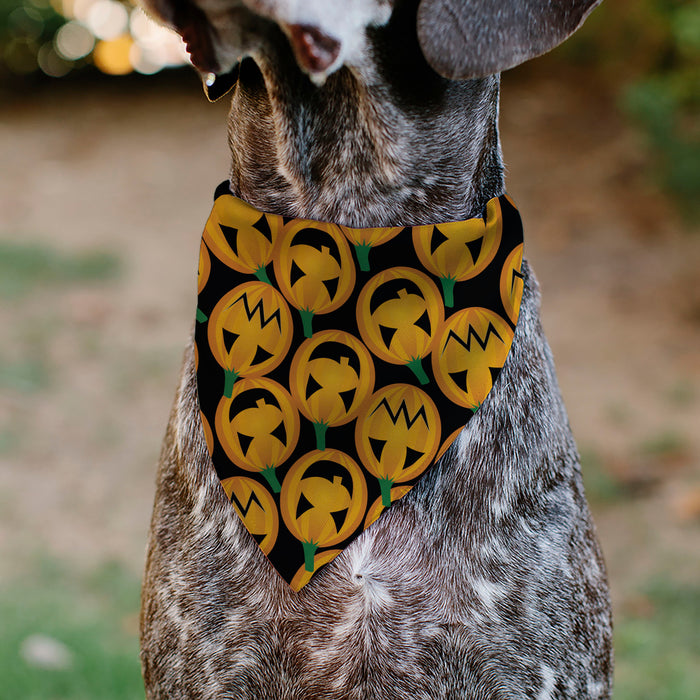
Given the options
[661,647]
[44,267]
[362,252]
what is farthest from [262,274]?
[44,267]

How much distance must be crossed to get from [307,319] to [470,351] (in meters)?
0.37

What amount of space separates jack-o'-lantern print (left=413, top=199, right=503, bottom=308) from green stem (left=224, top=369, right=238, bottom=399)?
494mm

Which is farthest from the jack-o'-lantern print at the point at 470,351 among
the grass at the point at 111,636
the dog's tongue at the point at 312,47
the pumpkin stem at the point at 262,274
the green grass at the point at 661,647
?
the green grass at the point at 661,647

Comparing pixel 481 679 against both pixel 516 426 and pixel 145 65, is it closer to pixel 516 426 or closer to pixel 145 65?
pixel 516 426

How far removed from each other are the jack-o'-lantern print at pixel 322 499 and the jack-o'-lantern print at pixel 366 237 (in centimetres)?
46

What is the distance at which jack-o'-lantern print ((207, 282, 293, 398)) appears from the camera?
218cm

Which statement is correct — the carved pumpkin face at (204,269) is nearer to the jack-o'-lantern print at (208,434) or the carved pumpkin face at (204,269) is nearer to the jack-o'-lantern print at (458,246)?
the jack-o'-lantern print at (208,434)

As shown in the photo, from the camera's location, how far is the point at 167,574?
2.24 metres

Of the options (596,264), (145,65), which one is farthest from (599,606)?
(145,65)

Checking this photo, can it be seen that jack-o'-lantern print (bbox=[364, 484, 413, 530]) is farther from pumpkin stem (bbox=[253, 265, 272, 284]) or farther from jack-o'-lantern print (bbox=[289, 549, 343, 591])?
pumpkin stem (bbox=[253, 265, 272, 284])

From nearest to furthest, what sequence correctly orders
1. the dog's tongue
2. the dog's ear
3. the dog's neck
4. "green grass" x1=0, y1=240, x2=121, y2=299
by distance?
the dog's tongue → the dog's ear → the dog's neck → "green grass" x1=0, y1=240, x2=121, y2=299

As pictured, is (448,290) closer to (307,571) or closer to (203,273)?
(203,273)

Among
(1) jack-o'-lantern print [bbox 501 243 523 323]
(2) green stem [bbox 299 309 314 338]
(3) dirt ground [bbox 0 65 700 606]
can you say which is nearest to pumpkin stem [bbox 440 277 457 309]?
(1) jack-o'-lantern print [bbox 501 243 523 323]

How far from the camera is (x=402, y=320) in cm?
216
